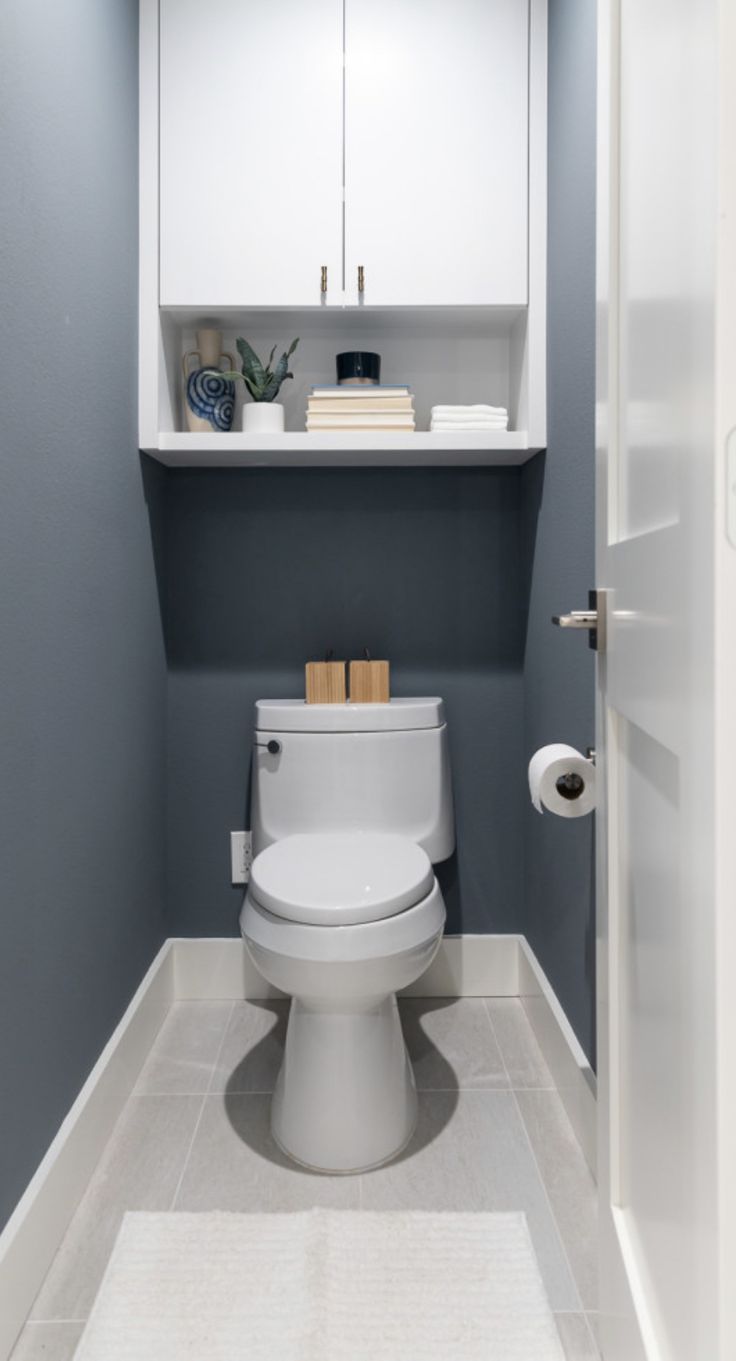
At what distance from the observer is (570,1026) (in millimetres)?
1664

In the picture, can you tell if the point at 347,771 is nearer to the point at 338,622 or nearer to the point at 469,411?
the point at 338,622

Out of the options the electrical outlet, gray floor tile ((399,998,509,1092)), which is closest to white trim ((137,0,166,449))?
the electrical outlet

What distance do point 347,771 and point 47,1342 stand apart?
3.59 ft

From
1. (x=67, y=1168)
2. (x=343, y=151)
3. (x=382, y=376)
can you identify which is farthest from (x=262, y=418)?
(x=67, y=1168)

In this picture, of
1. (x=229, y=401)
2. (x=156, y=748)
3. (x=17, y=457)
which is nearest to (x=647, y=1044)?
(x=17, y=457)

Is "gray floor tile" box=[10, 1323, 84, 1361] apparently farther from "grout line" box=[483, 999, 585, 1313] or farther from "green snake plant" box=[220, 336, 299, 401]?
"green snake plant" box=[220, 336, 299, 401]

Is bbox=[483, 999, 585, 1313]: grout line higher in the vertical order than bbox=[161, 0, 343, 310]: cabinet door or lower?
lower

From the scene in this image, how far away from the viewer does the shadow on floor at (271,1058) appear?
5.10 feet

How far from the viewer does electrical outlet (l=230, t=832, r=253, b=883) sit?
215 centimetres

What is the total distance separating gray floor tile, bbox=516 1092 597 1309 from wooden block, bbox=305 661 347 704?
35.9 inches

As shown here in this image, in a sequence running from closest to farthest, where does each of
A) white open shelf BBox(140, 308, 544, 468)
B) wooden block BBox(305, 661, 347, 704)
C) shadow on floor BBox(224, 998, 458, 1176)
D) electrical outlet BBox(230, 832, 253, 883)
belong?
shadow on floor BBox(224, 998, 458, 1176) < white open shelf BBox(140, 308, 544, 468) < wooden block BBox(305, 661, 347, 704) < electrical outlet BBox(230, 832, 253, 883)

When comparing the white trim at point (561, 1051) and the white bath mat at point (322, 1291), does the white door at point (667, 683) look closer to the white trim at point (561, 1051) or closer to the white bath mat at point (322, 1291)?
the white bath mat at point (322, 1291)

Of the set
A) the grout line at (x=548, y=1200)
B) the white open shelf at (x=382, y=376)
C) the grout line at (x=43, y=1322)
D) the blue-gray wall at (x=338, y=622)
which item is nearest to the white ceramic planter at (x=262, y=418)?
the white open shelf at (x=382, y=376)

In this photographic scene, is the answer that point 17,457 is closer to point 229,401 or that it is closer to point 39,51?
point 39,51
